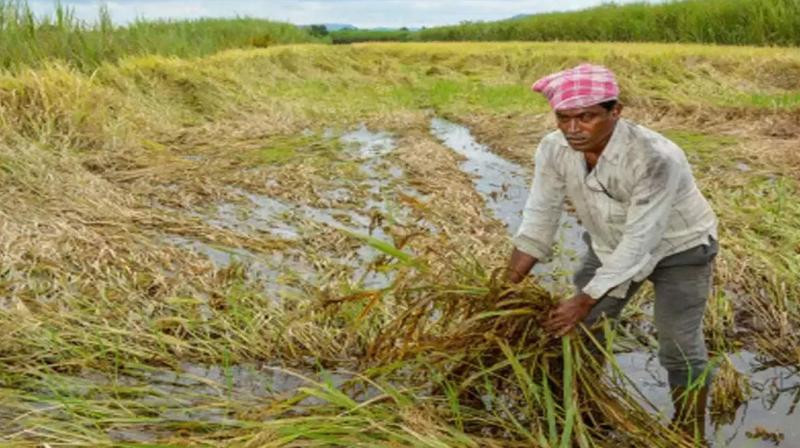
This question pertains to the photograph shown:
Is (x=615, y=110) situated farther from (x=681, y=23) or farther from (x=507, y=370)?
(x=681, y=23)

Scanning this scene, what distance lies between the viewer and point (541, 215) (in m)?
2.74

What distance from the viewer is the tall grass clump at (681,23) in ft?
53.1

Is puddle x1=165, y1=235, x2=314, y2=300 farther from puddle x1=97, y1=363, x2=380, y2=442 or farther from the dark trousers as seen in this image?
the dark trousers

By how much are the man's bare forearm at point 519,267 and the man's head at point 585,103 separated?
1.58ft

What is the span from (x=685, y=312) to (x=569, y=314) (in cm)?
43

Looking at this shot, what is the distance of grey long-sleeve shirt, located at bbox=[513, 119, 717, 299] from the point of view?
7.82ft

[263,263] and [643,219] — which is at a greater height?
[643,219]

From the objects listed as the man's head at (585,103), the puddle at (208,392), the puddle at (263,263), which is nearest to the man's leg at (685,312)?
the man's head at (585,103)

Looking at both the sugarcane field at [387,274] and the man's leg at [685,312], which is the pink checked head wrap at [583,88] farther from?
the man's leg at [685,312]

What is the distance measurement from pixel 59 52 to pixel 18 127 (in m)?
3.08

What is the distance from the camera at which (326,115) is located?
1037cm

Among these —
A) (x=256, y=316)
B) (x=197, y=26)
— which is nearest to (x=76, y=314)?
(x=256, y=316)

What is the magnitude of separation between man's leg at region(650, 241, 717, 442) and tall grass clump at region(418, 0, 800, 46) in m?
14.7

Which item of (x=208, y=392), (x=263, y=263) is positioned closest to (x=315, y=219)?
(x=263, y=263)
